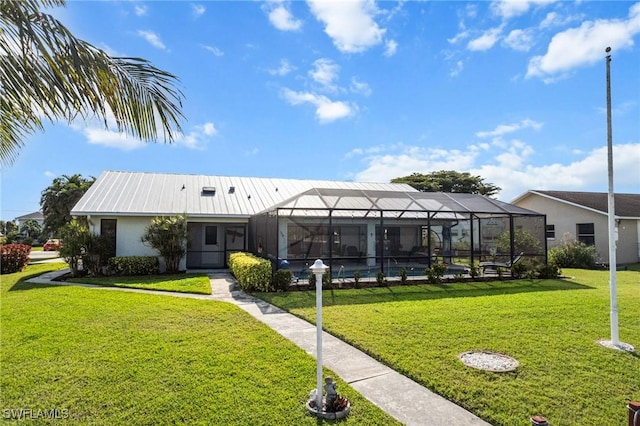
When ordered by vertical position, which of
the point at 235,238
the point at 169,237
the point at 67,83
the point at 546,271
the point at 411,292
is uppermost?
the point at 67,83

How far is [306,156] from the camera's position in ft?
63.7

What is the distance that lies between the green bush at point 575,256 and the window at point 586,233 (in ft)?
8.17

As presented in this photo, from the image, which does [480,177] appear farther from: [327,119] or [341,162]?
[327,119]

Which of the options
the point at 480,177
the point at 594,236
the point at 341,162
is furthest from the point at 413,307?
the point at 480,177

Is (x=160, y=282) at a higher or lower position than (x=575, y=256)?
lower

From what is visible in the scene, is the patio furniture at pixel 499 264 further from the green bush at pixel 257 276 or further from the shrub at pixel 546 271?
the green bush at pixel 257 276

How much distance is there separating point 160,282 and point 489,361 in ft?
34.3

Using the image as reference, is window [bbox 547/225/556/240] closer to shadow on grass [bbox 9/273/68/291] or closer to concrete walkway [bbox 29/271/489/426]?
concrete walkway [bbox 29/271/489/426]

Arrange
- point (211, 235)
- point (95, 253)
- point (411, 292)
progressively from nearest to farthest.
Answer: point (411, 292) < point (95, 253) < point (211, 235)

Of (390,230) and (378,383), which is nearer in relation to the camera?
(378,383)

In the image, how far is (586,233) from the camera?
2027 cm

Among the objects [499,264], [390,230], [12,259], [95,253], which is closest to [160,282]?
[95,253]

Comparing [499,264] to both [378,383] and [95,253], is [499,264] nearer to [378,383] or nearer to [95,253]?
[378,383]

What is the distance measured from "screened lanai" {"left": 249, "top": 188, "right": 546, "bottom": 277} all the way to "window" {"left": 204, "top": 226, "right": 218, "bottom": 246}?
1895 millimetres
